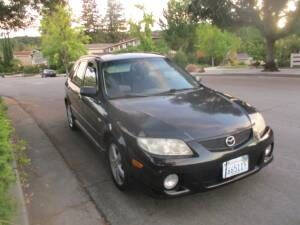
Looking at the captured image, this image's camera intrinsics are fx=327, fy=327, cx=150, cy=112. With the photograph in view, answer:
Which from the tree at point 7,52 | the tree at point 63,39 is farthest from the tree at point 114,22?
the tree at point 63,39

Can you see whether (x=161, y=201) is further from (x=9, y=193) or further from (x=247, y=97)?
(x=247, y=97)

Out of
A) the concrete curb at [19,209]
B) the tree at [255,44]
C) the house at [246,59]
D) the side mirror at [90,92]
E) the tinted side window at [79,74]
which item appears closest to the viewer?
the concrete curb at [19,209]

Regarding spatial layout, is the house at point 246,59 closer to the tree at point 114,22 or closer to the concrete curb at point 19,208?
the concrete curb at point 19,208

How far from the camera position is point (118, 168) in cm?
381

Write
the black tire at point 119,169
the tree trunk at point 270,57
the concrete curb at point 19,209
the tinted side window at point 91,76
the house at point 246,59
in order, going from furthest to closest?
the house at point 246,59
the tree trunk at point 270,57
the tinted side window at point 91,76
the black tire at point 119,169
the concrete curb at point 19,209

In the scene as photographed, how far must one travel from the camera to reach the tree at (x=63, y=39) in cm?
4603

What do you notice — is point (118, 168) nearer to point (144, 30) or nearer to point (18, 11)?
point (18, 11)

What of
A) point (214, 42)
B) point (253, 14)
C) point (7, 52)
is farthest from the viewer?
point (7, 52)

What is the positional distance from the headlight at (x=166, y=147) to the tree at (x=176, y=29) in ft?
136

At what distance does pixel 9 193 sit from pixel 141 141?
1536 millimetres

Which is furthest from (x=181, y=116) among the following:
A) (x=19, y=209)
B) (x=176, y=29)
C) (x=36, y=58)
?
(x=36, y=58)

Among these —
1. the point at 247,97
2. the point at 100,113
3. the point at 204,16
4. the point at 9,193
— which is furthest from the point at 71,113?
the point at 204,16

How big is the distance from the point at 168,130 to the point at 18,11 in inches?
370

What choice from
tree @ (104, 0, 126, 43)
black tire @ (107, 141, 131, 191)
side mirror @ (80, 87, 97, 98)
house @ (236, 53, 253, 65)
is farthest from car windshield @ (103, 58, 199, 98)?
tree @ (104, 0, 126, 43)
